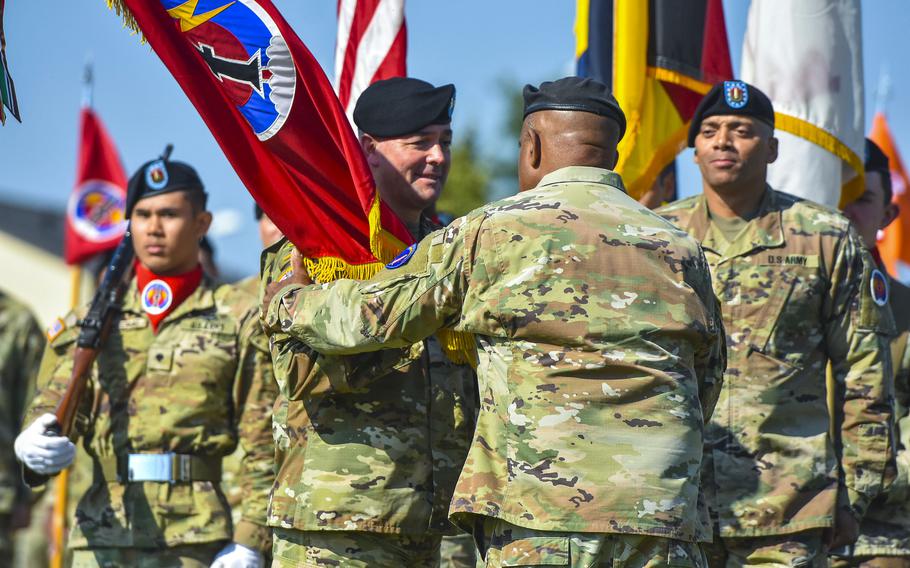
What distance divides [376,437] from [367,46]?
317 cm

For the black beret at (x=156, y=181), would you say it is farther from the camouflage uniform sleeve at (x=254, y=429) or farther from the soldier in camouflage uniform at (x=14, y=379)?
the soldier in camouflage uniform at (x=14, y=379)

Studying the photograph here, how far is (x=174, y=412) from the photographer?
621cm

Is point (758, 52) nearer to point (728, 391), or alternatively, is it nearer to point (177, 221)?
point (728, 391)

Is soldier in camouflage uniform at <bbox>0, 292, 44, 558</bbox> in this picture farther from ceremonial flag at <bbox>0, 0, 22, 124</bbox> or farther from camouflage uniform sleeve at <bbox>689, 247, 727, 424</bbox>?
camouflage uniform sleeve at <bbox>689, 247, 727, 424</bbox>

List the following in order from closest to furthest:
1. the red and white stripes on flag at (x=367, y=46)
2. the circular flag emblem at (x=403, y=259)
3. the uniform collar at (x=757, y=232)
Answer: the circular flag emblem at (x=403, y=259)
the uniform collar at (x=757, y=232)
the red and white stripes on flag at (x=367, y=46)

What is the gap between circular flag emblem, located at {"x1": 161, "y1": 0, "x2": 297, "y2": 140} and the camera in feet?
16.4

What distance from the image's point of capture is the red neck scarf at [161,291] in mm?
6484

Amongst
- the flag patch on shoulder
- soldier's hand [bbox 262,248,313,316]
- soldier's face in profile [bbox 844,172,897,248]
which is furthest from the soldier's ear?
the flag patch on shoulder

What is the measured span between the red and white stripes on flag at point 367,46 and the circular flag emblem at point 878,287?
2896mm

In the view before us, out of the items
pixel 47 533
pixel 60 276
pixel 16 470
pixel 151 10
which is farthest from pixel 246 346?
pixel 60 276

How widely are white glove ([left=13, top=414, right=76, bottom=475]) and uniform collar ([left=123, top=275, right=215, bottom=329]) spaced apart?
71 cm

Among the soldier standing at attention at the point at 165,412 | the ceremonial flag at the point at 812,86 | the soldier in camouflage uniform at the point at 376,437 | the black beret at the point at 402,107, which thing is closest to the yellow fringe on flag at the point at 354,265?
the soldier in camouflage uniform at the point at 376,437

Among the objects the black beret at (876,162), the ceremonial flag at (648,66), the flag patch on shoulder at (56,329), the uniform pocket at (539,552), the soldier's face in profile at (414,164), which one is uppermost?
the ceremonial flag at (648,66)

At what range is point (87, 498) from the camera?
6250 millimetres
